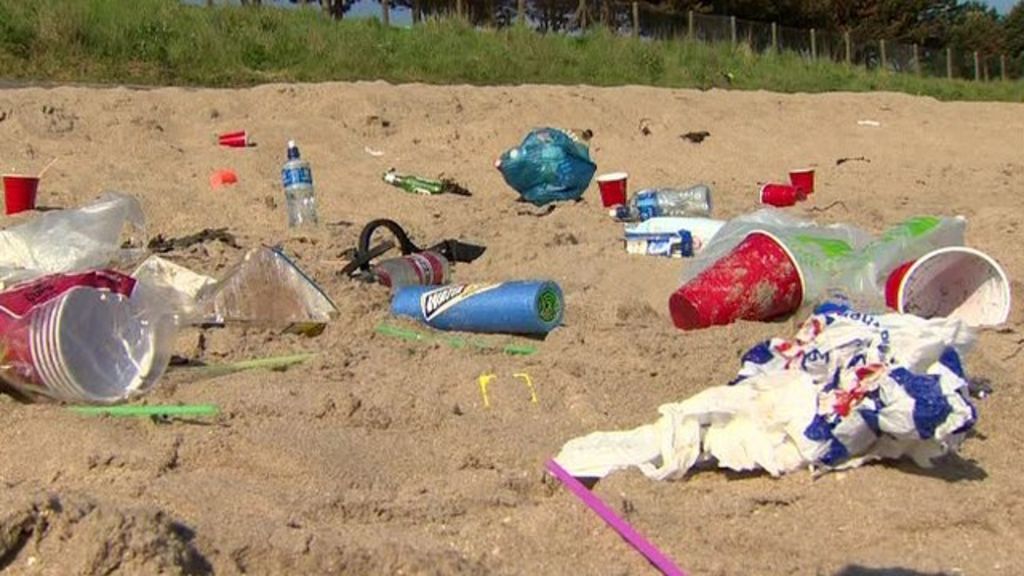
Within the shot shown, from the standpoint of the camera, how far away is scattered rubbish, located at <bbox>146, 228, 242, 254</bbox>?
3.83m

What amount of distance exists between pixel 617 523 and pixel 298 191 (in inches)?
106

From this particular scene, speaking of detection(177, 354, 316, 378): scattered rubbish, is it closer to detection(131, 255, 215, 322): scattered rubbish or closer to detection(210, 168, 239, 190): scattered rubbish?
detection(131, 255, 215, 322): scattered rubbish

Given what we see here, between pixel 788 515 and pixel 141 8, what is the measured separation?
939cm

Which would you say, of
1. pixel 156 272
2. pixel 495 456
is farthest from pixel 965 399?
pixel 156 272

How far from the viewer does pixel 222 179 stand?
489 centimetres

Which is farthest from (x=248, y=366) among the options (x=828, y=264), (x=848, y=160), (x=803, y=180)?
(x=848, y=160)

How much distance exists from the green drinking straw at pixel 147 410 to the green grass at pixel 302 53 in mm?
6891

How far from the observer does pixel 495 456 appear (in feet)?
7.09

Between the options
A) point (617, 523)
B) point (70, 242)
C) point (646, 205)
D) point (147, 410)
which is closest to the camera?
point (617, 523)

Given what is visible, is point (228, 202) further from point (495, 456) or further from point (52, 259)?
point (495, 456)

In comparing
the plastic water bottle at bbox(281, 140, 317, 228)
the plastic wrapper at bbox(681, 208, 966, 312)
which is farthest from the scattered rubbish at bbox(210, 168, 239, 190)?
the plastic wrapper at bbox(681, 208, 966, 312)

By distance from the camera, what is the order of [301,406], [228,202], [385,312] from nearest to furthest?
[301,406] → [385,312] → [228,202]

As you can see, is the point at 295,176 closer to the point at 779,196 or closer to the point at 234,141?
the point at 234,141

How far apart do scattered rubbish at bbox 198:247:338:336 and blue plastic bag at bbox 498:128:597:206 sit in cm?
208
